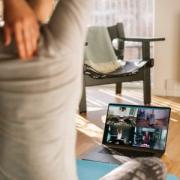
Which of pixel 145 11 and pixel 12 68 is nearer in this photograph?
pixel 12 68

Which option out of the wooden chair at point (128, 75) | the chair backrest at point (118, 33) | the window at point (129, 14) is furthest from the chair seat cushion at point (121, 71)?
the window at point (129, 14)

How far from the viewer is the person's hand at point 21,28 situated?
2.04 ft

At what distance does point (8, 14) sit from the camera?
0.64 meters

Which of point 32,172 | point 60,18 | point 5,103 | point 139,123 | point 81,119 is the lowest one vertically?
point 81,119

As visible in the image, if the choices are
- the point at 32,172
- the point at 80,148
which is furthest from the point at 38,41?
the point at 80,148

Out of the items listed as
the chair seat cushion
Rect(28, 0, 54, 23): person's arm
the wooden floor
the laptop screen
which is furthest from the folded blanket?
Rect(28, 0, 54, 23): person's arm

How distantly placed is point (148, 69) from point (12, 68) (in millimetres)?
3341

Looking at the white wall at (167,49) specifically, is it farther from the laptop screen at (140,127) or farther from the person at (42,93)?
the person at (42,93)

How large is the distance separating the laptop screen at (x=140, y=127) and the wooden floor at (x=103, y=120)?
0.22 metres

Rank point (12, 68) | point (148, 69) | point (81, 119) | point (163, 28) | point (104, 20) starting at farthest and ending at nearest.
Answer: point (104, 20) < point (163, 28) < point (148, 69) < point (81, 119) < point (12, 68)

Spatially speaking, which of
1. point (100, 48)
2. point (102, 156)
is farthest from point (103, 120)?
point (102, 156)

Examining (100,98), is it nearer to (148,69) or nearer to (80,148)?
(148,69)

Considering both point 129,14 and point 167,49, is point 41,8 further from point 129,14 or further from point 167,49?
point 129,14

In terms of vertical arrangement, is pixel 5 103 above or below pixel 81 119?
above
